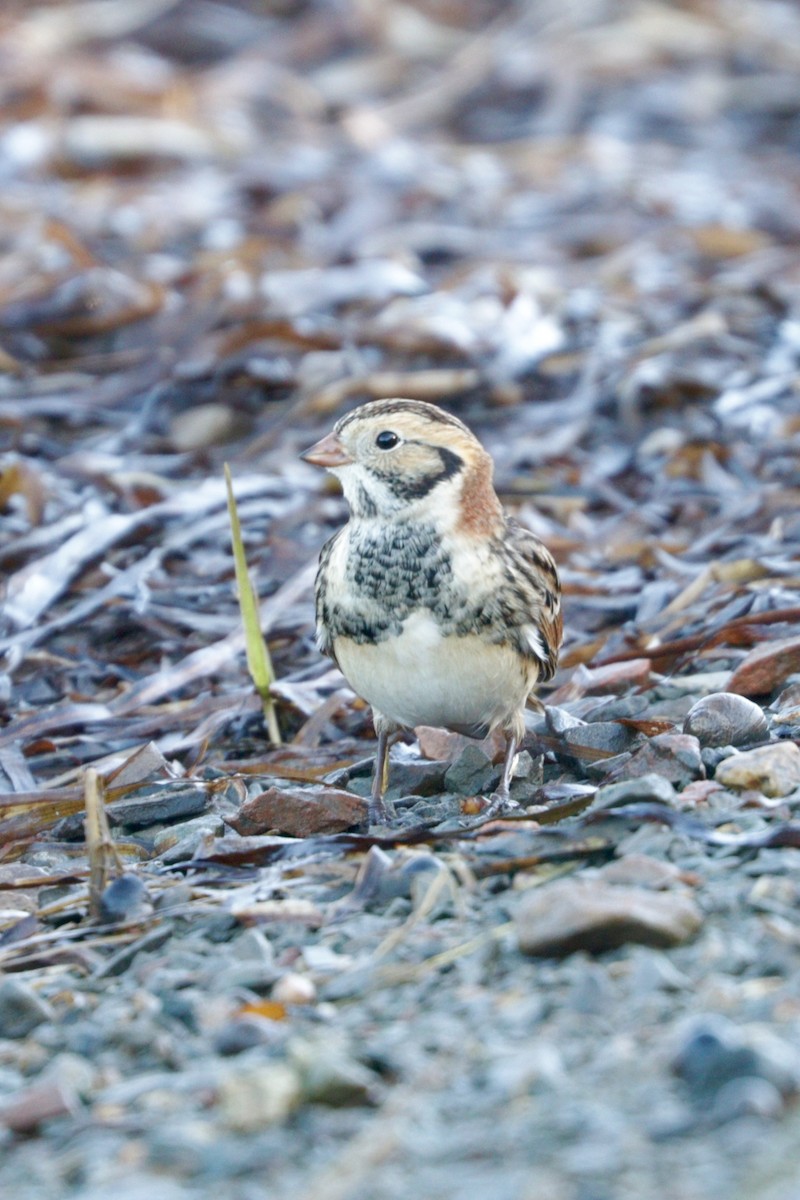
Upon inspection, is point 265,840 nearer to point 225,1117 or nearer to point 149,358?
point 225,1117

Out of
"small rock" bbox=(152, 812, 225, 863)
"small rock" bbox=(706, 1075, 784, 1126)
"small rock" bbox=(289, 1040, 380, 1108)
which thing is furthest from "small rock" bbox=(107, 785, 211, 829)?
"small rock" bbox=(706, 1075, 784, 1126)

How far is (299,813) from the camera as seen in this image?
4.21 meters

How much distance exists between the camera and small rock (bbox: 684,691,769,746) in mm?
4359

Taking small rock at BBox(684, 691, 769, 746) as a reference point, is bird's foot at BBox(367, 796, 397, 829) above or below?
below

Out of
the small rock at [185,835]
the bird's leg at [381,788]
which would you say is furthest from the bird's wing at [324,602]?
the small rock at [185,835]

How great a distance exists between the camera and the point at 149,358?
742cm

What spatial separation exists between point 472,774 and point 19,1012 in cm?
178

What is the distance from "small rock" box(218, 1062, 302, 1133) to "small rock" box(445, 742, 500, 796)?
204 centimetres

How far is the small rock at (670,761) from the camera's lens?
4.06 m

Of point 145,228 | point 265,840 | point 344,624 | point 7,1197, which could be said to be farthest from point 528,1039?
point 145,228

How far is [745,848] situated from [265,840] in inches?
42.8

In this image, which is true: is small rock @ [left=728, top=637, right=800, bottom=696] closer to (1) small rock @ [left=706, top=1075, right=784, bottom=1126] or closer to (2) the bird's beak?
(2) the bird's beak

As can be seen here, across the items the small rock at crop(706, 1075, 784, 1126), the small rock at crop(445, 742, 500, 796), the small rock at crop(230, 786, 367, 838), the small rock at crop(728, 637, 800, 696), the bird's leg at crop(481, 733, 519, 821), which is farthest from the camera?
the small rock at crop(728, 637, 800, 696)

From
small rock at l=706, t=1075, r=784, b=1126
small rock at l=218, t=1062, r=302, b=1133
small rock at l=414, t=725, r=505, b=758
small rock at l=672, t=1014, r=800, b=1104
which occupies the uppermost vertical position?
small rock at l=706, t=1075, r=784, b=1126
